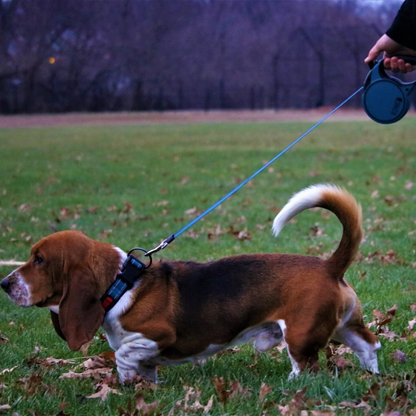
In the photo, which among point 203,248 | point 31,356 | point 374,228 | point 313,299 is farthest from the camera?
point 374,228

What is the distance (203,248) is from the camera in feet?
28.3

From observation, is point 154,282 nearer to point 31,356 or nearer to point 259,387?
point 259,387

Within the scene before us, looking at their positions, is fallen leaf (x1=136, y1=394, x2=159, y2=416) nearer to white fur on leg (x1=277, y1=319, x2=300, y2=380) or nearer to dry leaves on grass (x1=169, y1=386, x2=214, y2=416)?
dry leaves on grass (x1=169, y1=386, x2=214, y2=416)

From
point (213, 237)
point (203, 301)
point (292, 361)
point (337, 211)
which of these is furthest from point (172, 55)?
point (292, 361)

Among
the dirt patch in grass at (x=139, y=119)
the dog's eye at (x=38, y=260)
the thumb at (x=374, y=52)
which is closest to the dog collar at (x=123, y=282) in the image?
the dog's eye at (x=38, y=260)

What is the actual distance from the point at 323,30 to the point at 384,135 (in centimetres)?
5065

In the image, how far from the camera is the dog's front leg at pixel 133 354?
419 cm

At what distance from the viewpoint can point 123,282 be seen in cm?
425

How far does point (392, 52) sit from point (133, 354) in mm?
2698

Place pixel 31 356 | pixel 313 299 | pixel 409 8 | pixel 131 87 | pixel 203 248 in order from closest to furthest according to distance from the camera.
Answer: pixel 313 299, pixel 409 8, pixel 31 356, pixel 203 248, pixel 131 87

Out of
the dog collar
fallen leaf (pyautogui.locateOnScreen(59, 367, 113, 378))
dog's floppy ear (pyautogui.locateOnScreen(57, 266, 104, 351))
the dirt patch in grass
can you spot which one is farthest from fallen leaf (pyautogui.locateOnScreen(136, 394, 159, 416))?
the dirt patch in grass

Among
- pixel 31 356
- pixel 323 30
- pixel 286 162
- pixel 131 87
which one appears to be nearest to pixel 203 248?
pixel 31 356

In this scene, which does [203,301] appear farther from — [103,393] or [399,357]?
[399,357]

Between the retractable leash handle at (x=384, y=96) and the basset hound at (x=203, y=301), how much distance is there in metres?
1.00
